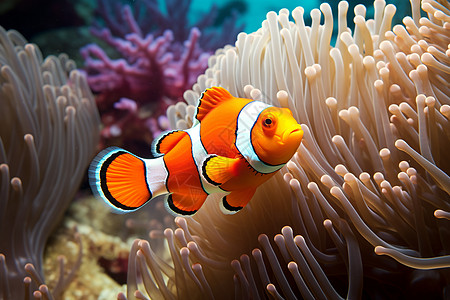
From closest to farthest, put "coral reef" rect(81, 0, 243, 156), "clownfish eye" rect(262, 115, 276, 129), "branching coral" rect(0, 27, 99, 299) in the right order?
"clownfish eye" rect(262, 115, 276, 129), "branching coral" rect(0, 27, 99, 299), "coral reef" rect(81, 0, 243, 156)

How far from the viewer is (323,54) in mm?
1236

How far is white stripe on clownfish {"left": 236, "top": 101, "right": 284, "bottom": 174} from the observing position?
2.82ft

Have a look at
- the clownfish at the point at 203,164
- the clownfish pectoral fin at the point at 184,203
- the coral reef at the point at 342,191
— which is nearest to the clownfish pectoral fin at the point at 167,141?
the clownfish at the point at 203,164

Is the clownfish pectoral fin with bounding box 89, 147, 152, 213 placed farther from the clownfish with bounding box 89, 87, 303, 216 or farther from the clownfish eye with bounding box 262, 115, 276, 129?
the clownfish eye with bounding box 262, 115, 276, 129

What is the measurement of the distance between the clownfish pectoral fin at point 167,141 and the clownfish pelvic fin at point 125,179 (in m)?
0.04

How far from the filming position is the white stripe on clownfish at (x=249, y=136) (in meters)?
0.86

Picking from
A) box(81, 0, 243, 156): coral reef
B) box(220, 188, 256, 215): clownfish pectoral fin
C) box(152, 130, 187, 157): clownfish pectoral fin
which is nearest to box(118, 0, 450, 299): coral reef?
box(220, 188, 256, 215): clownfish pectoral fin

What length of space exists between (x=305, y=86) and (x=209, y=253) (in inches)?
24.5

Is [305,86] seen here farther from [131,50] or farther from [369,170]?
[131,50]

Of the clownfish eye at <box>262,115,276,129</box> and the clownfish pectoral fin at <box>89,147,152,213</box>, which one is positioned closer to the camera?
the clownfish eye at <box>262,115,276,129</box>

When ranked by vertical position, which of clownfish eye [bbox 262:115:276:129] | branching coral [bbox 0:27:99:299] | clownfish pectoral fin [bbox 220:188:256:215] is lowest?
branching coral [bbox 0:27:99:299]

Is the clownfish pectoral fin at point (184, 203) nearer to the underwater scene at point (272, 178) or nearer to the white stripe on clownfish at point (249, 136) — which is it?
the underwater scene at point (272, 178)

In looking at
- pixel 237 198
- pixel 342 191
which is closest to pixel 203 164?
pixel 237 198

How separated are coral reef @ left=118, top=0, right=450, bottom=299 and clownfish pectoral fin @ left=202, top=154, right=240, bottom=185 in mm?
210
